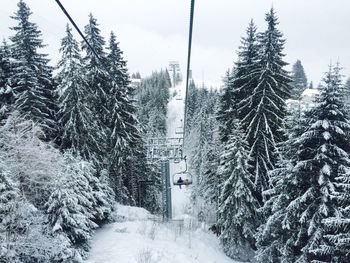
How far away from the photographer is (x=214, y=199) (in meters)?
28.2

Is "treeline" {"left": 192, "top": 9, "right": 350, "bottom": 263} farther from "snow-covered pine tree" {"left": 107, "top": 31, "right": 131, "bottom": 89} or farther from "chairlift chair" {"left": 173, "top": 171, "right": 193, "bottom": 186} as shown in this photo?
"snow-covered pine tree" {"left": 107, "top": 31, "right": 131, "bottom": 89}

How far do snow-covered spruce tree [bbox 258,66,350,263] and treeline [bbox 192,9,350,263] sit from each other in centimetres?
5

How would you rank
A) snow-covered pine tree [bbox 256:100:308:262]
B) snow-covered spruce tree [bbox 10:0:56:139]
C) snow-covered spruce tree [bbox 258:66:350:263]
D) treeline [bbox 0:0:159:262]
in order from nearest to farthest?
treeline [bbox 0:0:159:262] < snow-covered spruce tree [bbox 258:66:350:263] < snow-covered pine tree [bbox 256:100:308:262] < snow-covered spruce tree [bbox 10:0:56:139]

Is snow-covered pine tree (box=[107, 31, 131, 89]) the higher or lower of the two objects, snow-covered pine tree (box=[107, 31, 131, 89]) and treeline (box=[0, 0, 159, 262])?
the higher

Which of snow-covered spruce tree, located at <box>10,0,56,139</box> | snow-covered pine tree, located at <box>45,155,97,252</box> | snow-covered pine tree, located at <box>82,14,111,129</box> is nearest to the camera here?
snow-covered pine tree, located at <box>45,155,97,252</box>

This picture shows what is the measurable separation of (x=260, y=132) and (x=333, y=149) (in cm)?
689

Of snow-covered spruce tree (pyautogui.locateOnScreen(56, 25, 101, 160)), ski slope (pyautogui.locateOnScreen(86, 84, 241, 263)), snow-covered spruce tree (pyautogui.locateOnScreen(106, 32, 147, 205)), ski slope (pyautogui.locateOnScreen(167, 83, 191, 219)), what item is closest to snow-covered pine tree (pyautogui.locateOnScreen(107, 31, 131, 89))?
snow-covered spruce tree (pyautogui.locateOnScreen(106, 32, 147, 205))

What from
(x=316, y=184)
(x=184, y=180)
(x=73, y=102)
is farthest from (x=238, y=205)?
(x=73, y=102)

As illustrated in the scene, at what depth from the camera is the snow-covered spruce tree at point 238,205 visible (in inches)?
746

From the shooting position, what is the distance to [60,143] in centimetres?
2430

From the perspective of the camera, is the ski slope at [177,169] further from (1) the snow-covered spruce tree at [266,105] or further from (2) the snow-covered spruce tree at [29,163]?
(2) the snow-covered spruce tree at [29,163]

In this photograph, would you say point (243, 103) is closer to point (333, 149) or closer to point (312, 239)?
point (333, 149)

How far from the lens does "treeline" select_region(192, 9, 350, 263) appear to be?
1323cm

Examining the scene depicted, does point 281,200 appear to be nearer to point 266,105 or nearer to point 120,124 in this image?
point 266,105
